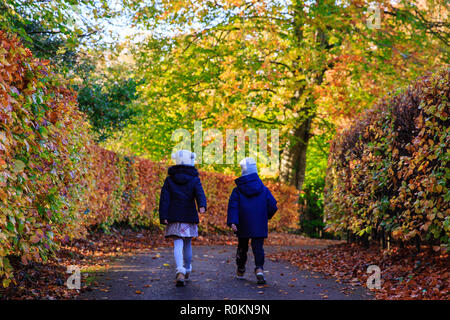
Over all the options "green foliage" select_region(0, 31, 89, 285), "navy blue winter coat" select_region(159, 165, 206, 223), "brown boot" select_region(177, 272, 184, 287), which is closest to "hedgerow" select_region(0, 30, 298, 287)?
"green foliage" select_region(0, 31, 89, 285)

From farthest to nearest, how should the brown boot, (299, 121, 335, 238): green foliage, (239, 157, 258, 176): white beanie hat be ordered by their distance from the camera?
(299, 121, 335, 238): green foliage, (239, 157, 258, 176): white beanie hat, the brown boot

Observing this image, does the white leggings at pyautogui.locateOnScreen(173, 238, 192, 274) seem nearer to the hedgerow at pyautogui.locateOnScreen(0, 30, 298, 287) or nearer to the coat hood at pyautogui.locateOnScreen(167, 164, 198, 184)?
the coat hood at pyautogui.locateOnScreen(167, 164, 198, 184)

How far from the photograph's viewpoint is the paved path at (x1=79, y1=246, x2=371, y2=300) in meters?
5.72

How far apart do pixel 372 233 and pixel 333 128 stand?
33.7ft

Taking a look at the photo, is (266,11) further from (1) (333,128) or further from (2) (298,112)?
(1) (333,128)

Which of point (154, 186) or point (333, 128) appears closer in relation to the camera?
point (154, 186)

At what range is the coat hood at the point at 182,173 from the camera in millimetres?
6898

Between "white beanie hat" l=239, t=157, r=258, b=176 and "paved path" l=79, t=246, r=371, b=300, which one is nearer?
"paved path" l=79, t=246, r=371, b=300

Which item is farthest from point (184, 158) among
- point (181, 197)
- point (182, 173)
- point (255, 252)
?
point (255, 252)

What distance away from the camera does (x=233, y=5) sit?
15.6 metres

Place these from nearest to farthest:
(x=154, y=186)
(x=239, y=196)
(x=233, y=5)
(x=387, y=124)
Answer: (x=239, y=196) < (x=387, y=124) < (x=154, y=186) < (x=233, y=5)

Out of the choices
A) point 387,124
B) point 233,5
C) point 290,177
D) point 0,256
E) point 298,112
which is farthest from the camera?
point 290,177
